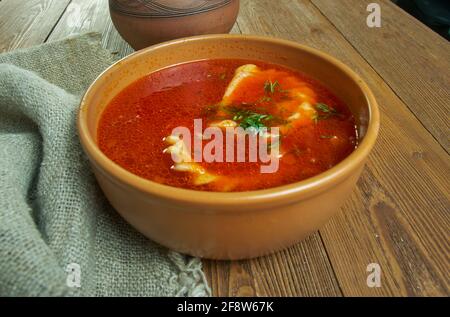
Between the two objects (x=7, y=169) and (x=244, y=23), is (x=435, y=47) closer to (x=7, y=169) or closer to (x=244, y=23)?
(x=244, y=23)

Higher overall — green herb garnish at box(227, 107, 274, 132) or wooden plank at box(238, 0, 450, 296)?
green herb garnish at box(227, 107, 274, 132)

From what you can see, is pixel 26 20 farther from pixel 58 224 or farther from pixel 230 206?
pixel 230 206

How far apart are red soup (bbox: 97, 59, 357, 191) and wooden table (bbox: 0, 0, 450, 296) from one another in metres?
0.14

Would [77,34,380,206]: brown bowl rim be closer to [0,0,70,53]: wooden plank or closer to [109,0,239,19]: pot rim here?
[109,0,239,19]: pot rim

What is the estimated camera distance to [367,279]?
783 millimetres

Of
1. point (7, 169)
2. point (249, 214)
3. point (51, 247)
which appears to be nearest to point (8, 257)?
point (51, 247)

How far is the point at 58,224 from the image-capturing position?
0.84 m

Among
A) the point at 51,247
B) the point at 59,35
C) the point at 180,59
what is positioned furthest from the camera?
the point at 59,35

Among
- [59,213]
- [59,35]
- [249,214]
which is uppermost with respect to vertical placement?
[249,214]

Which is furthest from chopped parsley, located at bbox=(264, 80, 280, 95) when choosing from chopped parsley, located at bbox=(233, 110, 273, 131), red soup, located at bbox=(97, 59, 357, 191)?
chopped parsley, located at bbox=(233, 110, 273, 131)

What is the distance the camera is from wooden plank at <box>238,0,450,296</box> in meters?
0.79

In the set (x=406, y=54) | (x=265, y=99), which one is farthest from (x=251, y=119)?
(x=406, y=54)
